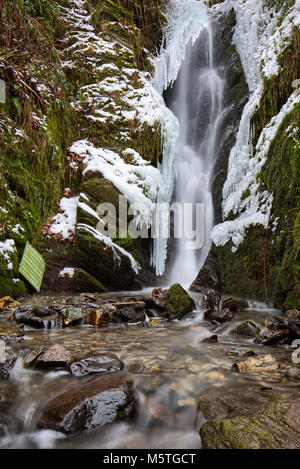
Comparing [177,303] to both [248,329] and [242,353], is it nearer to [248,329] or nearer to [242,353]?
[248,329]

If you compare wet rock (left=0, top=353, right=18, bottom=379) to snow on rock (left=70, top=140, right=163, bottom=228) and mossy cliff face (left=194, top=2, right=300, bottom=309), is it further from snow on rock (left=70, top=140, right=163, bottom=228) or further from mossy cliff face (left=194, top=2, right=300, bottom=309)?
snow on rock (left=70, top=140, right=163, bottom=228)

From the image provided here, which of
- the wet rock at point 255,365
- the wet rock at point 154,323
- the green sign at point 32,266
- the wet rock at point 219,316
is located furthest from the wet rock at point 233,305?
the green sign at point 32,266

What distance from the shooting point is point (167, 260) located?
785cm

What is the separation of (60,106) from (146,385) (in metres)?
7.41

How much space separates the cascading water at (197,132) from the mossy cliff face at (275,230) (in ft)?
5.94

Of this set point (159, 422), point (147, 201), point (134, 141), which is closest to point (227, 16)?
point (134, 141)

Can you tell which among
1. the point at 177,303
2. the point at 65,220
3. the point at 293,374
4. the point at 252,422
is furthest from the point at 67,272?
the point at 252,422

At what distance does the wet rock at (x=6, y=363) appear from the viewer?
195 centimetres

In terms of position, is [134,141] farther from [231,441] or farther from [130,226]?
[231,441]

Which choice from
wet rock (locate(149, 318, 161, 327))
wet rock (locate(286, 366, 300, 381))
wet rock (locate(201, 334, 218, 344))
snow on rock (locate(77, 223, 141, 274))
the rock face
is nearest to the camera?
the rock face

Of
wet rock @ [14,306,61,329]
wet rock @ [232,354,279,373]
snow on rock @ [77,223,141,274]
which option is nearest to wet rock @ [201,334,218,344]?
wet rock @ [232,354,279,373]

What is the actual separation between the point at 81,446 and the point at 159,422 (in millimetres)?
450

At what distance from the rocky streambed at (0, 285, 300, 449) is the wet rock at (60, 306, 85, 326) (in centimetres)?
1

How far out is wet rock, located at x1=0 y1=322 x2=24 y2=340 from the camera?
2.67m
